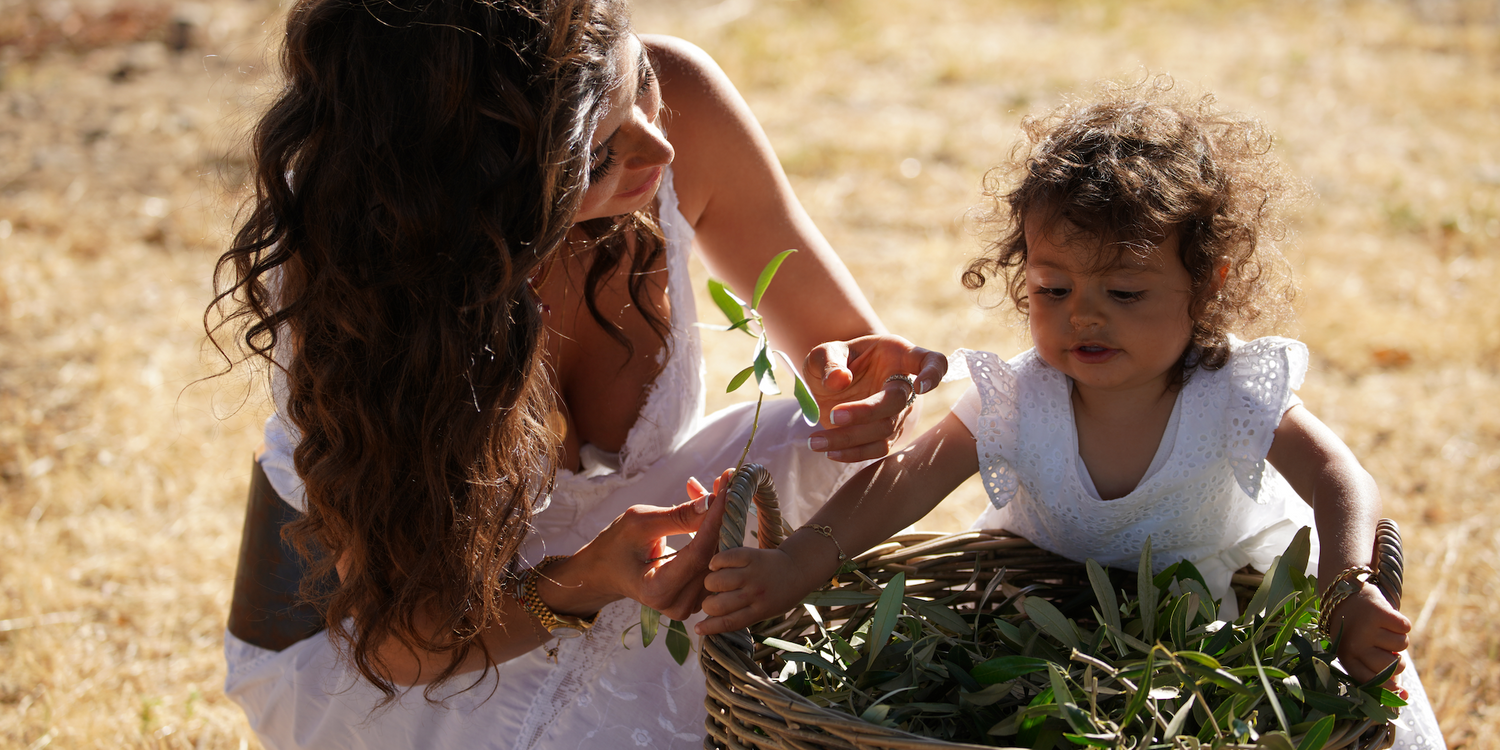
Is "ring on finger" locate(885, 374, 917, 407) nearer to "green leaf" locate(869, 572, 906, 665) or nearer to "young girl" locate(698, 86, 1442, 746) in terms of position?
"young girl" locate(698, 86, 1442, 746)

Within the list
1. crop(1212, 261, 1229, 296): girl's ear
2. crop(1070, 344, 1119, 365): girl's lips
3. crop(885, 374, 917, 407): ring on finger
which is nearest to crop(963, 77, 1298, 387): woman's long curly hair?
crop(1212, 261, 1229, 296): girl's ear

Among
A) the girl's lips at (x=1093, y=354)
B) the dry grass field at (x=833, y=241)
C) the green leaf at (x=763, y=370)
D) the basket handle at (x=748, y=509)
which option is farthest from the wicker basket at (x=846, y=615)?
the dry grass field at (x=833, y=241)

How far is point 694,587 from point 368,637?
17.5 inches

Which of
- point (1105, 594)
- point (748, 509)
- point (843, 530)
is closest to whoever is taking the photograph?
point (748, 509)

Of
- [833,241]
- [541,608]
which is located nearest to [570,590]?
[541,608]

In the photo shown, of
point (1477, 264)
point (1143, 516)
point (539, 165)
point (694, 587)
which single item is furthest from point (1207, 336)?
point (1477, 264)

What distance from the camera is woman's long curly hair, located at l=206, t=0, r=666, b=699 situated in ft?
3.90

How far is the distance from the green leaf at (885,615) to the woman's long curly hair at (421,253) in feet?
1.52

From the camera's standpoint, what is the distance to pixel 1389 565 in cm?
124

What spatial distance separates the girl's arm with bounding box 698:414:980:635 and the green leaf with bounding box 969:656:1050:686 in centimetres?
23

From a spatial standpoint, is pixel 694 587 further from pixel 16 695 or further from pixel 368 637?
pixel 16 695

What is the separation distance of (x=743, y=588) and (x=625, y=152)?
55cm

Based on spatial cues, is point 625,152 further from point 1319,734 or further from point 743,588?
point 1319,734

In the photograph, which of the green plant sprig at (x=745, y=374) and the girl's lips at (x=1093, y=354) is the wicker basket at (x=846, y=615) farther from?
the girl's lips at (x=1093, y=354)
